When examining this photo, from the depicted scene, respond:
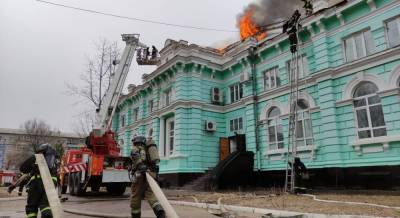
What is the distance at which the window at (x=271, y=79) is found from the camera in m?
17.3

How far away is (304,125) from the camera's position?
1519cm

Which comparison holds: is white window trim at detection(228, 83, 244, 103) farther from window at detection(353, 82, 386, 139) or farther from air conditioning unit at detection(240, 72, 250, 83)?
window at detection(353, 82, 386, 139)

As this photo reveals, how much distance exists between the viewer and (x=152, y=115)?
23.0m

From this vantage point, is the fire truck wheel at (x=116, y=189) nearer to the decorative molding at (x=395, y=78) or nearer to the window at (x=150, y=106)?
the window at (x=150, y=106)

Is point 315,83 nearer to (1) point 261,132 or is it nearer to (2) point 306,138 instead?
(2) point 306,138

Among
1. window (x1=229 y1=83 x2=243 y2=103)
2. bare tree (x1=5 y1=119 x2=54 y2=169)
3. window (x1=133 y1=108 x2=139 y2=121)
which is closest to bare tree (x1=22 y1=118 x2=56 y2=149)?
bare tree (x1=5 y1=119 x2=54 y2=169)

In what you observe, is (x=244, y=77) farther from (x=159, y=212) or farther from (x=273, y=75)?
(x=159, y=212)

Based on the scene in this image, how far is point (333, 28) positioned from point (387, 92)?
13.9 feet

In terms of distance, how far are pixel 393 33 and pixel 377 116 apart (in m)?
3.55

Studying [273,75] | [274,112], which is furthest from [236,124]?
[273,75]

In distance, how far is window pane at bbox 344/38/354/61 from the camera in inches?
534

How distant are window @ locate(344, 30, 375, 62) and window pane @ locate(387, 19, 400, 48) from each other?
2.27ft

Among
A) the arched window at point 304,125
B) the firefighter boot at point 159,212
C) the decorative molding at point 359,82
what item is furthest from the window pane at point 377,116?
the firefighter boot at point 159,212

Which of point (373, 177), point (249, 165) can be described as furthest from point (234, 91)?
point (373, 177)
